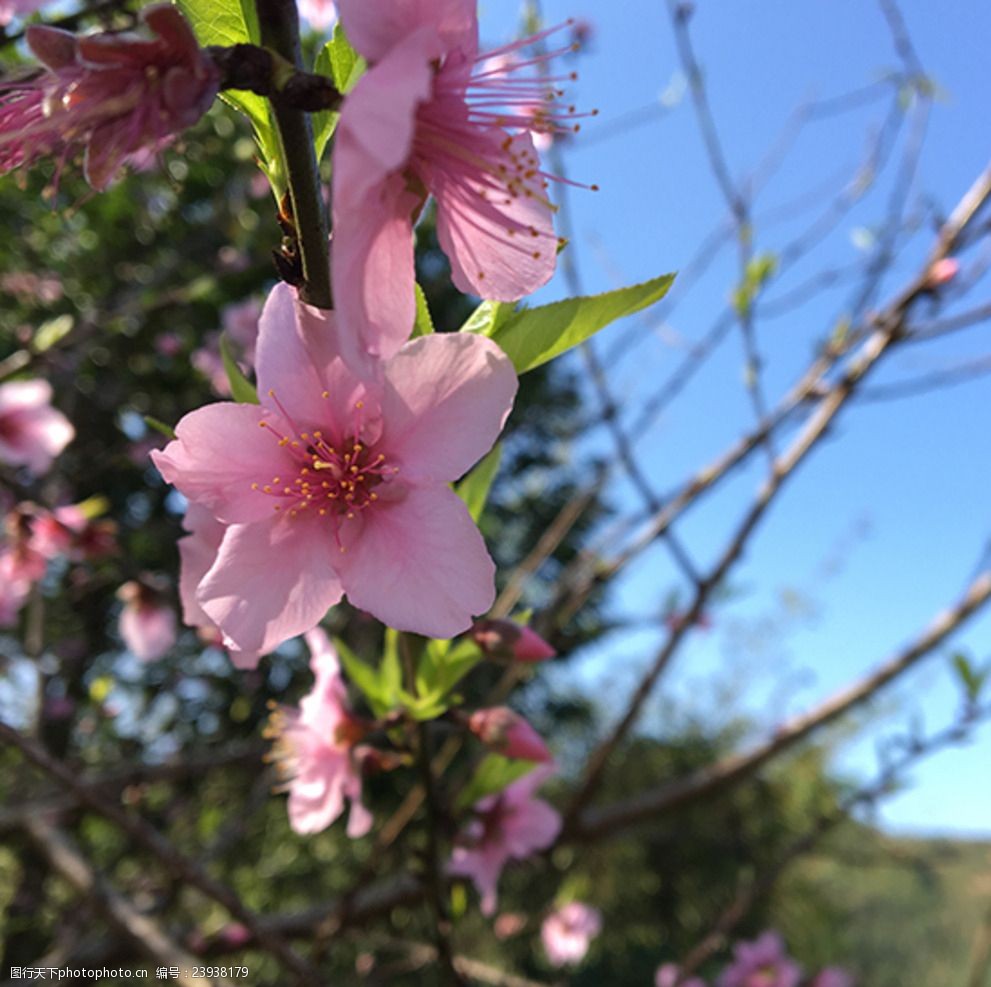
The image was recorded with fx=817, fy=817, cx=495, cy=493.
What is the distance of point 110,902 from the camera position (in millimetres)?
1462

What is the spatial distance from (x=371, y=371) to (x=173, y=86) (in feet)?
0.51

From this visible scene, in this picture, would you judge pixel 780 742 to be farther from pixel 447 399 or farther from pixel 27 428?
pixel 27 428

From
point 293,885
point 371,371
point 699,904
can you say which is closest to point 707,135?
point 371,371

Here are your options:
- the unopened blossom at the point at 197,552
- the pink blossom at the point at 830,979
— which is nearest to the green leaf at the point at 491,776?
the unopened blossom at the point at 197,552

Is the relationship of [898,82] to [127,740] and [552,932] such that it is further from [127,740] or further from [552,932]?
[127,740]

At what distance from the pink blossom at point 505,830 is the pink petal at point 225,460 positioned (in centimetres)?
72

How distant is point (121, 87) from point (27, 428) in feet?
6.68

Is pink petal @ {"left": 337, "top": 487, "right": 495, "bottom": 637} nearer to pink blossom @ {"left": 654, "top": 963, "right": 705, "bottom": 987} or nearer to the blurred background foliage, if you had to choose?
the blurred background foliage

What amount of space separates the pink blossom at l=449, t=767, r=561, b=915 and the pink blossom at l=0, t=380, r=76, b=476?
1594 millimetres

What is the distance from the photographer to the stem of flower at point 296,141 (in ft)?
1.36

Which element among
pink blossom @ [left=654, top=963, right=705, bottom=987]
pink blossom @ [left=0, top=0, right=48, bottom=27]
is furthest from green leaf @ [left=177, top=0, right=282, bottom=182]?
pink blossom @ [left=654, top=963, right=705, bottom=987]

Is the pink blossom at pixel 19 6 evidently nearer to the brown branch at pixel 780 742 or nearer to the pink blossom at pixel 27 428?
the pink blossom at pixel 27 428

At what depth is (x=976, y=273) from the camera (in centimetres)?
146

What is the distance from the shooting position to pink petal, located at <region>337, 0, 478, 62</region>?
404 mm
